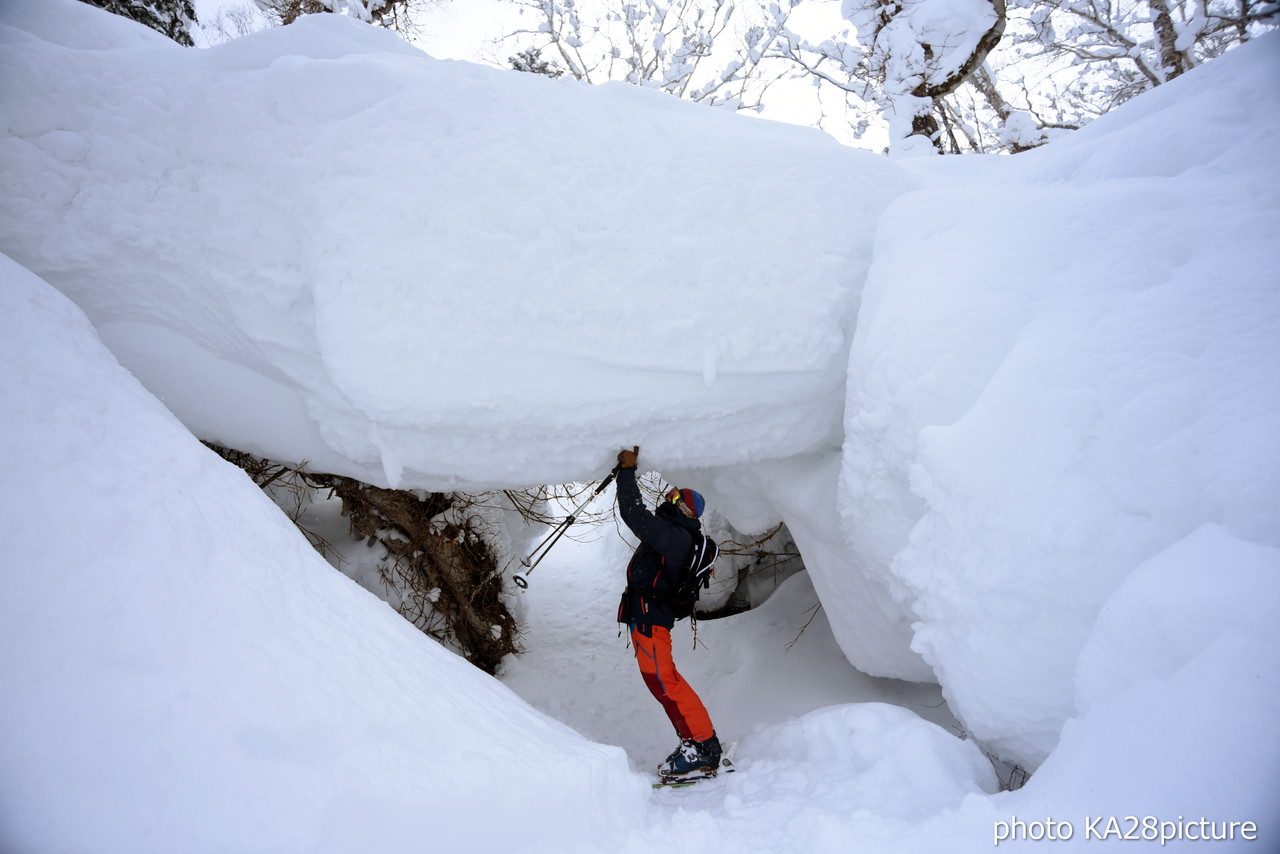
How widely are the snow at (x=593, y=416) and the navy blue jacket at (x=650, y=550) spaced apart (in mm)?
241

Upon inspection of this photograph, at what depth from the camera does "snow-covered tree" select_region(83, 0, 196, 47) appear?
15.9 feet

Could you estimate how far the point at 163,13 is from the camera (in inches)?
202

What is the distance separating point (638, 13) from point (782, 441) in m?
10.4

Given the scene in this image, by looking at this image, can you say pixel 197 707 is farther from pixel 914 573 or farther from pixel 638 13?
pixel 638 13

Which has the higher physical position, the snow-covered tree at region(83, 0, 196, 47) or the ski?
the snow-covered tree at region(83, 0, 196, 47)

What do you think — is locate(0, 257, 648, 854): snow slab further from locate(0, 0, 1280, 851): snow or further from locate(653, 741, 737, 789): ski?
locate(653, 741, 737, 789): ski

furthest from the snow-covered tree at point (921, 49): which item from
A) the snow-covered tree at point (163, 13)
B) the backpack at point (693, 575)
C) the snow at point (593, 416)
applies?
the snow-covered tree at point (163, 13)

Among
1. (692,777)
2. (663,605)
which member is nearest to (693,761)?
(692,777)

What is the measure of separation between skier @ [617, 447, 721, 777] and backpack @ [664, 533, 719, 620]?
43mm

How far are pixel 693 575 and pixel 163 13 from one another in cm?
644

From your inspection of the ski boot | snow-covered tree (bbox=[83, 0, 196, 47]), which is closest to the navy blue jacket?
the ski boot

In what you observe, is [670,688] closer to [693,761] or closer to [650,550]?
[693,761]

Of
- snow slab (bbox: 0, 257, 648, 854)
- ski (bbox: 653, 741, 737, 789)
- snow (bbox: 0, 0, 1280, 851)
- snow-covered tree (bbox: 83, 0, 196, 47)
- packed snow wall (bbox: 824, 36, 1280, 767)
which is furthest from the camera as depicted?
snow-covered tree (bbox: 83, 0, 196, 47)

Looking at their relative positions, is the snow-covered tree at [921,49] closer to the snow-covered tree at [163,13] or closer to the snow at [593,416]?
the snow at [593,416]
